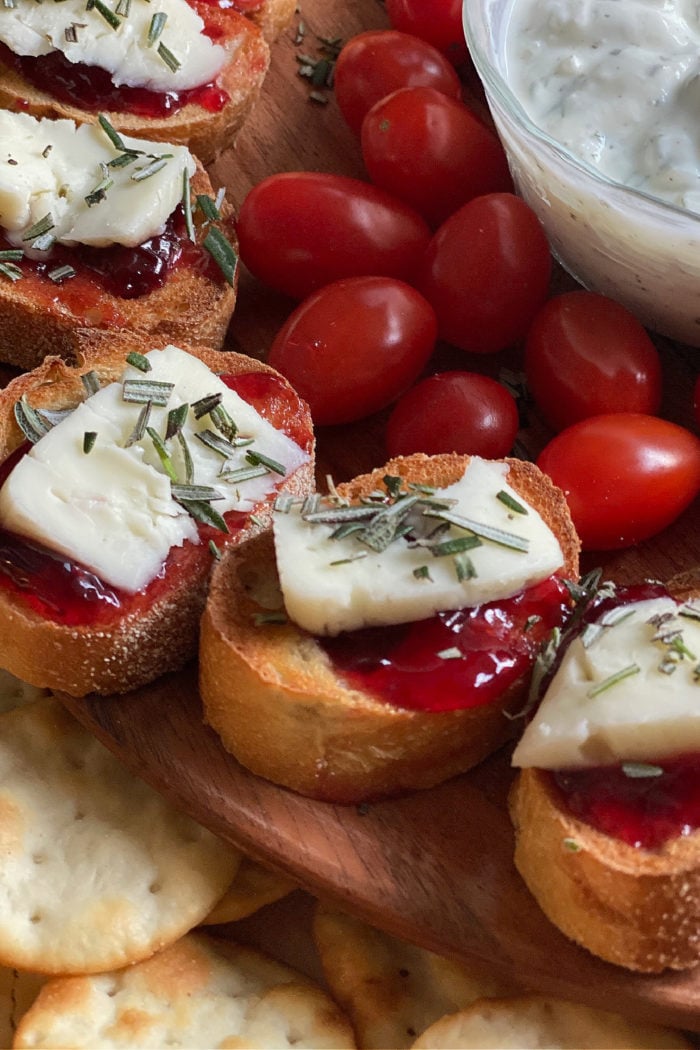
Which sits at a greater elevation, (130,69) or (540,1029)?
(130,69)

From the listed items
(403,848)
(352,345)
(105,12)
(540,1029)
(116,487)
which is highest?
(105,12)

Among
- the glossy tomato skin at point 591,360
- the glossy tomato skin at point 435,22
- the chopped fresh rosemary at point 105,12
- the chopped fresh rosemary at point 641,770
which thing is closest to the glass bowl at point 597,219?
the glossy tomato skin at point 591,360

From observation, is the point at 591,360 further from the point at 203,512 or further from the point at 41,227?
the point at 41,227

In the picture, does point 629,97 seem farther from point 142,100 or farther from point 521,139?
point 142,100

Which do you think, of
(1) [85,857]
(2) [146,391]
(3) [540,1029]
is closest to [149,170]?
(2) [146,391]

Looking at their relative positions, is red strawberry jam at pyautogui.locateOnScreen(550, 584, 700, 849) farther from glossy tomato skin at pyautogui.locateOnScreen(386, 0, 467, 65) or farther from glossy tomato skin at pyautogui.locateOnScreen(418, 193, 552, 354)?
glossy tomato skin at pyautogui.locateOnScreen(386, 0, 467, 65)

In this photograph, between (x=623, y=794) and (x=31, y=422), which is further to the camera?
(x=31, y=422)
